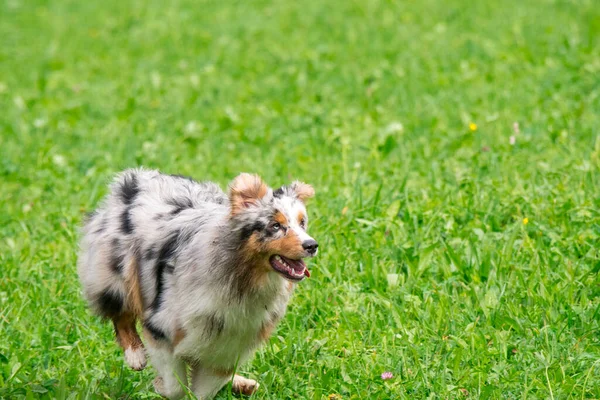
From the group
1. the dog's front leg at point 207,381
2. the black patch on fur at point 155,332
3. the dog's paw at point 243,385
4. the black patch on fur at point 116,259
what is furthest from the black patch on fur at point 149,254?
the dog's paw at point 243,385

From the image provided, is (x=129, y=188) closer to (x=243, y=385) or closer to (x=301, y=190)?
(x=301, y=190)

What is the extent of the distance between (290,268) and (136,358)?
1.37 m

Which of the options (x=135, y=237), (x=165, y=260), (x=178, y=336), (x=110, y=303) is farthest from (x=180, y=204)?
(x=178, y=336)

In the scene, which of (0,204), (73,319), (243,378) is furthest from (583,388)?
(0,204)

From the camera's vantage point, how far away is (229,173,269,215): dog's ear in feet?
14.3

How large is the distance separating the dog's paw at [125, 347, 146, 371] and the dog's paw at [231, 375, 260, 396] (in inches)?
21.5

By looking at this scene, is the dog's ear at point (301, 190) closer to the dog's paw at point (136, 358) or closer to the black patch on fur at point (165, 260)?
the black patch on fur at point (165, 260)

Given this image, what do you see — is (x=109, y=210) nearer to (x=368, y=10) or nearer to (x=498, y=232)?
(x=498, y=232)

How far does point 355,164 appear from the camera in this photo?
24.3 feet

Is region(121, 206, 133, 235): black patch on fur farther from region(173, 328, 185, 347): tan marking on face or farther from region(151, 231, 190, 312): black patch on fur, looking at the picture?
region(173, 328, 185, 347): tan marking on face

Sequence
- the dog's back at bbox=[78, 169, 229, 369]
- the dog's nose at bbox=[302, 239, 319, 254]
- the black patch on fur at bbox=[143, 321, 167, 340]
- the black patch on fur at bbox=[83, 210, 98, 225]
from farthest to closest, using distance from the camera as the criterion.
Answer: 1. the black patch on fur at bbox=[83, 210, 98, 225]
2. the dog's back at bbox=[78, 169, 229, 369]
3. the black patch on fur at bbox=[143, 321, 167, 340]
4. the dog's nose at bbox=[302, 239, 319, 254]

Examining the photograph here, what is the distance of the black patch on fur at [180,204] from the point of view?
495 centimetres

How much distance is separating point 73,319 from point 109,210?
0.92 metres

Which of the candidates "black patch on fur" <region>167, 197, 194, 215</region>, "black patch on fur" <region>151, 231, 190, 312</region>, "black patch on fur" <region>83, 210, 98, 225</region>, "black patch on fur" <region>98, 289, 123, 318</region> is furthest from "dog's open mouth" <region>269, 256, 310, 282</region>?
"black patch on fur" <region>83, 210, 98, 225</region>
